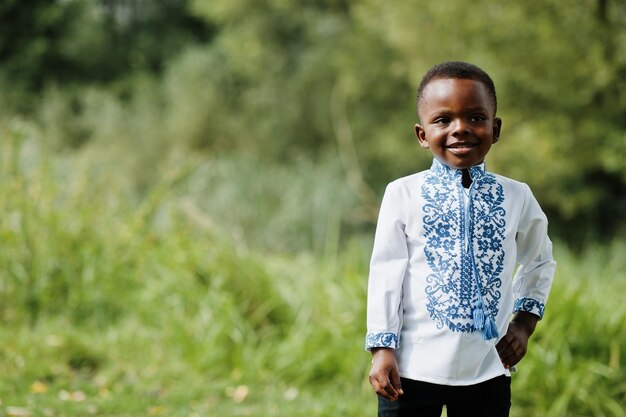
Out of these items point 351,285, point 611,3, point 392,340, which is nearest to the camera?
point 392,340

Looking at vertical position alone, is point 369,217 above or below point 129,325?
above

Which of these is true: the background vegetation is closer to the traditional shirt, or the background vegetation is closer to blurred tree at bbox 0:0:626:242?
blurred tree at bbox 0:0:626:242

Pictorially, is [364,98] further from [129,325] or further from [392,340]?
[392,340]

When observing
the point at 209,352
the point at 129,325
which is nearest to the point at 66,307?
the point at 129,325

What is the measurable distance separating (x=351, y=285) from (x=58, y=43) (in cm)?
1464

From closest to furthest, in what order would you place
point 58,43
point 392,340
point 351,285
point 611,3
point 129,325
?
point 392,340 < point 351,285 < point 129,325 < point 611,3 < point 58,43

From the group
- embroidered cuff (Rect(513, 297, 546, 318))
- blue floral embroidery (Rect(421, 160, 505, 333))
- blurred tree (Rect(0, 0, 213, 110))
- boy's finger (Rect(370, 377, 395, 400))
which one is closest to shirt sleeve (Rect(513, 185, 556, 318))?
embroidered cuff (Rect(513, 297, 546, 318))

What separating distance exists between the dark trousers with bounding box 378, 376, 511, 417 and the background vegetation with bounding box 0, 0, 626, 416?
1885 mm

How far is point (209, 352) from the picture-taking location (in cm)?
467

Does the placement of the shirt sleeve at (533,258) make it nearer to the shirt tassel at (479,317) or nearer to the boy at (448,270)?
the boy at (448,270)

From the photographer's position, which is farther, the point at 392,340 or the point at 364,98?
the point at 364,98

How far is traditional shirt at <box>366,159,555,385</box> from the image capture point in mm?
2012

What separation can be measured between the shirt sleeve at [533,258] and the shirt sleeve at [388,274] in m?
0.36

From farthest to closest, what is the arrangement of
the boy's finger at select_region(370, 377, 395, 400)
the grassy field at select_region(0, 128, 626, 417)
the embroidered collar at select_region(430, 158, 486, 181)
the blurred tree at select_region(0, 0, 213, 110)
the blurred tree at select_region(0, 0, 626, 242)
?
the blurred tree at select_region(0, 0, 213, 110)
the blurred tree at select_region(0, 0, 626, 242)
the grassy field at select_region(0, 128, 626, 417)
the embroidered collar at select_region(430, 158, 486, 181)
the boy's finger at select_region(370, 377, 395, 400)
